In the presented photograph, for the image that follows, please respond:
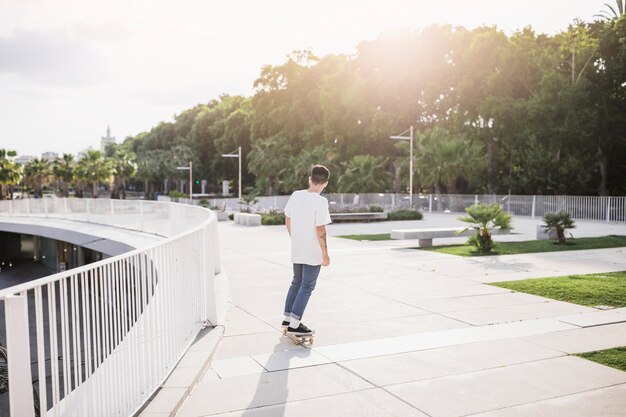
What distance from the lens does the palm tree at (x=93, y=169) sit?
80.5m

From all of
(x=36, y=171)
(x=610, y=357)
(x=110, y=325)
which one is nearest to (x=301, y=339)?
(x=110, y=325)

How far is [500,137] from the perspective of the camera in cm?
4334

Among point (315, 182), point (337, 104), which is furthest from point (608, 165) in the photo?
point (315, 182)

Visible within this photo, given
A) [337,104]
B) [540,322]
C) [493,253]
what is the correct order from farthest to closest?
1. [337,104]
2. [493,253]
3. [540,322]

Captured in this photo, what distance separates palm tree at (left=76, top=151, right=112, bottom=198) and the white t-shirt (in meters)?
80.7

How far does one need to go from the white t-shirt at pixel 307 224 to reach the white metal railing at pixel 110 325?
1.13 m

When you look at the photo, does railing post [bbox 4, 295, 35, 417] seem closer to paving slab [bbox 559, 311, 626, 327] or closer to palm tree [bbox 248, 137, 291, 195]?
paving slab [bbox 559, 311, 626, 327]

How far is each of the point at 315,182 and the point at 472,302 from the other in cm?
352

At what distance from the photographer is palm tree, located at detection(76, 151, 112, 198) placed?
264 feet

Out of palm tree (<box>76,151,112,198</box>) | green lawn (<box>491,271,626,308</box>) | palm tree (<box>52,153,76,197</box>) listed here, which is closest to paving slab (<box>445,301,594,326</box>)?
green lawn (<box>491,271,626,308</box>)

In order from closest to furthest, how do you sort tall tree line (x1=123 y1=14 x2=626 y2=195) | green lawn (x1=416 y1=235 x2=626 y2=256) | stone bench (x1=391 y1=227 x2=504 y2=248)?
green lawn (x1=416 y1=235 x2=626 y2=256)
stone bench (x1=391 y1=227 x2=504 y2=248)
tall tree line (x1=123 y1=14 x2=626 y2=195)

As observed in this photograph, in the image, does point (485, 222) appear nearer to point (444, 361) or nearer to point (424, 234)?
point (424, 234)

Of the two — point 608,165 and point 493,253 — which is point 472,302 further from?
point 608,165

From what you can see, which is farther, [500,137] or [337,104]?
[337,104]
